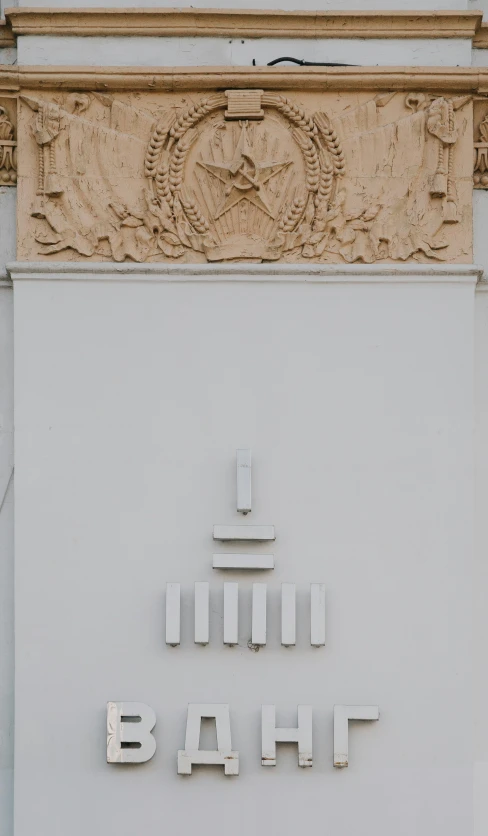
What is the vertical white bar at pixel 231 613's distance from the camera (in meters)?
6.55

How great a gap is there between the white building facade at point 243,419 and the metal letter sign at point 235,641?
0.05 feet

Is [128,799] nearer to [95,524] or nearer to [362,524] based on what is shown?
[95,524]

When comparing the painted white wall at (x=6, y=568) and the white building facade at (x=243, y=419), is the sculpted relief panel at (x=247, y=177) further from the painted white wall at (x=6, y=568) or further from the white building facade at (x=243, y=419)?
the painted white wall at (x=6, y=568)

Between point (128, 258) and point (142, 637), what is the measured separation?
6.34 ft

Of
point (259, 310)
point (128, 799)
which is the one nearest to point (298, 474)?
point (259, 310)

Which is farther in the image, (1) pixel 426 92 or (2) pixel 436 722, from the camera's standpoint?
(1) pixel 426 92

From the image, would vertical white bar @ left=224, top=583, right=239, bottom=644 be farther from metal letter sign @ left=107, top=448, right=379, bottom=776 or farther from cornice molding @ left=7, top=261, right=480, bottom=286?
cornice molding @ left=7, top=261, right=480, bottom=286

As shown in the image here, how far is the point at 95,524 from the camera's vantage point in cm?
667

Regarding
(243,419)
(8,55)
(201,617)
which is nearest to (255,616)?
(201,617)

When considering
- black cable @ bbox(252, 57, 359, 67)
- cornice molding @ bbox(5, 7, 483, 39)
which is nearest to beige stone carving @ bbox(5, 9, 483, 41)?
cornice molding @ bbox(5, 7, 483, 39)

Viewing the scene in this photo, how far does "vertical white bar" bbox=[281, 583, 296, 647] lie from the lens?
6539 mm

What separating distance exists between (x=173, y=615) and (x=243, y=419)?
1.04 metres

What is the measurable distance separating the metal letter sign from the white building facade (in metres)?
0.01

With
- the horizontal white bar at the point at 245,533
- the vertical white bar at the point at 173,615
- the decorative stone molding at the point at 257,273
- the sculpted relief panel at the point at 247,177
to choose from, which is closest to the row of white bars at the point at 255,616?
the vertical white bar at the point at 173,615
